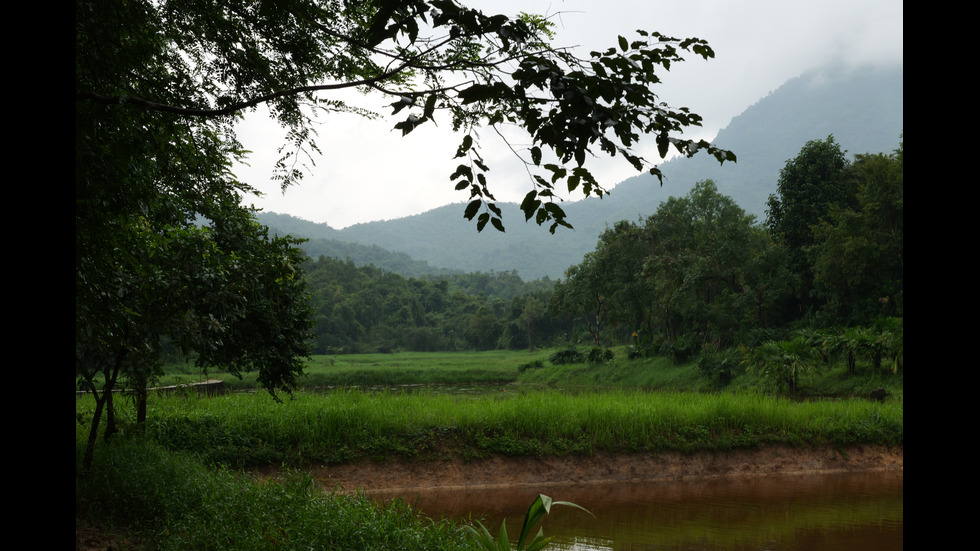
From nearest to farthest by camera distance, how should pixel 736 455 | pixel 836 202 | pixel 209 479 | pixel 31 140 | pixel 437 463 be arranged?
pixel 31 140 → pixel 209 479 → pixel 437 463 → pixel 736 455 → pixel 836 202

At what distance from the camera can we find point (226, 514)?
5.22 metres

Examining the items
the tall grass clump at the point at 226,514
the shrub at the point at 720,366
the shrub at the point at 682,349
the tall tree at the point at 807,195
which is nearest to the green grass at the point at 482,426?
the tall grass clump at the point at 226,514

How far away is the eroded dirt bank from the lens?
8.97 metres

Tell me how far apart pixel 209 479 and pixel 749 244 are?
2324 cm

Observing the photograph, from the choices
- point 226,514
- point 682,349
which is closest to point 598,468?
point 226,514

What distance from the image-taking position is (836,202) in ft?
75.6

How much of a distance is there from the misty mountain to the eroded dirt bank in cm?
11185

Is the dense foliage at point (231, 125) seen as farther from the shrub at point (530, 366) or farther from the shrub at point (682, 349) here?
the shrub at point (530, 366)

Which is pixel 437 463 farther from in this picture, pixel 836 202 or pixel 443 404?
pixel 836 202

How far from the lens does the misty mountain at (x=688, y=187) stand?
13200 cm

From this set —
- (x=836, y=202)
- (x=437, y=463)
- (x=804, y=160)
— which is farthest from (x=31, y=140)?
(x=804, y=160)

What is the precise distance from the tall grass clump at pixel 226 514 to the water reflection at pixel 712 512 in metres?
1.09
